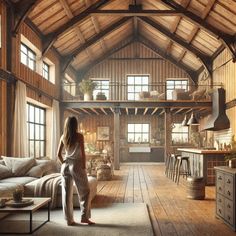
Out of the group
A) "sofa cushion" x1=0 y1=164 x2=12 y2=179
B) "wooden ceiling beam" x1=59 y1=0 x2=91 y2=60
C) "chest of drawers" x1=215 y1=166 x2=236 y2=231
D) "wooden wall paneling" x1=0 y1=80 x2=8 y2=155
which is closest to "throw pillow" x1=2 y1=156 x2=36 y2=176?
"sofa cushion" x1=0 y1=164 x2=12 y2=179

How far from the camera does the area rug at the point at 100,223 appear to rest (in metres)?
4.68

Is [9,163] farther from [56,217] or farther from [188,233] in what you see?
[188,233]

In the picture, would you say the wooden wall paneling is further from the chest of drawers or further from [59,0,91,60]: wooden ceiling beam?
the chest of drawers

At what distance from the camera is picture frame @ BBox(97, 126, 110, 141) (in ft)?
65.8

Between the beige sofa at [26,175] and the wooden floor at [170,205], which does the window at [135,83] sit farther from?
the beige sofa at [26,175]

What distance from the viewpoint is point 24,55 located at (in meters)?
11.0

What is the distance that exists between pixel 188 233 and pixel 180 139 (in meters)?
15.2

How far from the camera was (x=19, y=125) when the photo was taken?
9.18 m

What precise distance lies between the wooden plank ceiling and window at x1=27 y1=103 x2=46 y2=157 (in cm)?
235

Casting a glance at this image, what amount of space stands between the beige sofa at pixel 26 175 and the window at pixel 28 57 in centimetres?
388

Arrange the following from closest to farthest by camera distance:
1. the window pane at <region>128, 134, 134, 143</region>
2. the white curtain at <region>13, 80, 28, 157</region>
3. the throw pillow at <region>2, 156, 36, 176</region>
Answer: the throw pillow at <region>2, 156, 36, 176</region> → the white curtain at <region>13, 80, 28, 157</region> → the window pane at <region>128, 134, 134, 143</region>

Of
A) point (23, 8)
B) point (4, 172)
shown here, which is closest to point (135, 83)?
point (23, 8)

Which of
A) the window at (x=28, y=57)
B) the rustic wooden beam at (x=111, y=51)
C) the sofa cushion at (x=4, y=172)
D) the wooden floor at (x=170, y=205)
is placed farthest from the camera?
the rustic wooden beam at (x=111, y=51)

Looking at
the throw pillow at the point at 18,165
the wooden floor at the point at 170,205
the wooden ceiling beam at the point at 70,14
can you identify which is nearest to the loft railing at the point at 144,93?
the wooden ceiling beam at the point at 70,14
